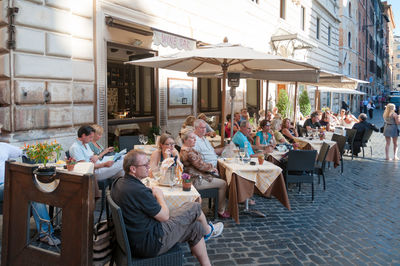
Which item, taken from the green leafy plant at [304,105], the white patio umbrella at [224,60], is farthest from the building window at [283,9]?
the white patio umbrella at [224,60]

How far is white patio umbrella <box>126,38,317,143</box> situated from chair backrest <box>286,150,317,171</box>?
1.30 meters

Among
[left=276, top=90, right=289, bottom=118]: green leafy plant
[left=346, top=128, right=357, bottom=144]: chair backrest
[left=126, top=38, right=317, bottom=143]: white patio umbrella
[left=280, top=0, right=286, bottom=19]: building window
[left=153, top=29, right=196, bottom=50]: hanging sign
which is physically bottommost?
[left=346, top=128, right=357, bottom=144]: chair backrest

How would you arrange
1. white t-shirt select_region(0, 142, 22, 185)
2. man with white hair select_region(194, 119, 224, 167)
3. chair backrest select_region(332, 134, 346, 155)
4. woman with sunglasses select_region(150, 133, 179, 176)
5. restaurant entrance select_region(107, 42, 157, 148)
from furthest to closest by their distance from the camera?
restaurant entrance select_region(107, 42, 157, 148)
chair backrest select_region(332, 134, 346, 155)
man with white hair select_region(194, 119, 224, 167)
woman with sunglasses select_region(150, 133, 179, 176)
white t-shirt select_region(0, 142, 22, 185)

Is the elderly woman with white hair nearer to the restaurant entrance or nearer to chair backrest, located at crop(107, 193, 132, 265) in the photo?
chair backrest, located at crop(107, 193, 132, 265)

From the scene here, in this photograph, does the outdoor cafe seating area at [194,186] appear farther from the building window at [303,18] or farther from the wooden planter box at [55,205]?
the building window at [303,18]

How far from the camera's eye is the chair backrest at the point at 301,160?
5609 mm

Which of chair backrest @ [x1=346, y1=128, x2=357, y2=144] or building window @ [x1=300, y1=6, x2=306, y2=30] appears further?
building window @ [x1=300, y1=6, x2=306, y2=30]

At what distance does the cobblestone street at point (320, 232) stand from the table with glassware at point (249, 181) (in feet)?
1.11

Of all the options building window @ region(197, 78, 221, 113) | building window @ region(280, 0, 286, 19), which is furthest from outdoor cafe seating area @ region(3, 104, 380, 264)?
building window @ region(280, 0, 286, 19)

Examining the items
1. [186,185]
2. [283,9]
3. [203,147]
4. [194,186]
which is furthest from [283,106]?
[186,185]

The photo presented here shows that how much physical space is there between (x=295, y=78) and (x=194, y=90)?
427 cm

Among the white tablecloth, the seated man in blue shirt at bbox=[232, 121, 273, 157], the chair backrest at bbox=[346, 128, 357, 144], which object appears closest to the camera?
the white tablecloth

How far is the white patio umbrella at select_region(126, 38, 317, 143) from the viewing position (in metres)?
4.94

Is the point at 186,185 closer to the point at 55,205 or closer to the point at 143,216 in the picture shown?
the point at 143,216
